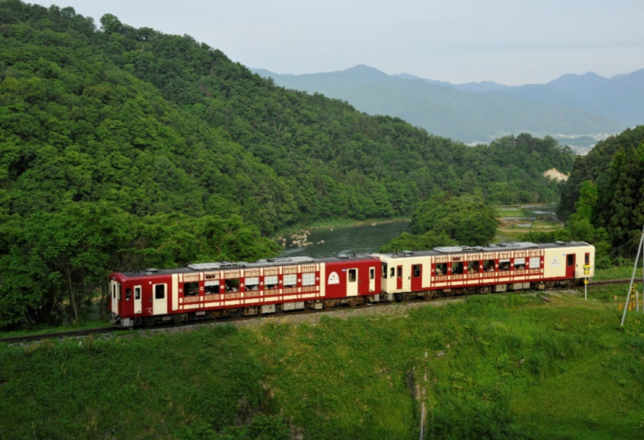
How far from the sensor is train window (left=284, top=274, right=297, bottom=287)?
25078 mm

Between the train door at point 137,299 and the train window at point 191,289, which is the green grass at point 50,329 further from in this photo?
the train window at point 191,289

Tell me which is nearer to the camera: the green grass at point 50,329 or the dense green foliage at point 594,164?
the green grass at point 50,329

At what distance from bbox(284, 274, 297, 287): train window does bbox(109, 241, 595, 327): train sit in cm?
4

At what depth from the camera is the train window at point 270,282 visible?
972 inches

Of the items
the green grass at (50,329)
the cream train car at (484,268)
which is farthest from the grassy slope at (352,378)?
the green grass at (50,329)

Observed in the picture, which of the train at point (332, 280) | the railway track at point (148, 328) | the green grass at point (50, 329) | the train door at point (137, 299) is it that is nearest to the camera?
the railway track at point (148, 328)

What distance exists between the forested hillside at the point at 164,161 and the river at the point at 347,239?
19.8ft

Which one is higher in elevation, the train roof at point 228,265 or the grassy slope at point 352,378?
the train roof at point 228,265

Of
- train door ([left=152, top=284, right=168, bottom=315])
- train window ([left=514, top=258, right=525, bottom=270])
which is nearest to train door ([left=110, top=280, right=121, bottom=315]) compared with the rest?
train door ([left=152, top=284, right=168, bottom=315])

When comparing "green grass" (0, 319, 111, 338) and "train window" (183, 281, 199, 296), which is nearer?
"green grass" (0, 319, 111, 338)

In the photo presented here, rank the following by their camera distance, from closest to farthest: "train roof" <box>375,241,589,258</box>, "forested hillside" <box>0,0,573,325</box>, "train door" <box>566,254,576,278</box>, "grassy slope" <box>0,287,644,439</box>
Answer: "grassy slope" <box>0,287,644,439</box> → "forested hillside" <box>0,0,573,325</box> → "train roof" <box>375,241,589,258</box> → "train door" <box>566,254,576,278</box>

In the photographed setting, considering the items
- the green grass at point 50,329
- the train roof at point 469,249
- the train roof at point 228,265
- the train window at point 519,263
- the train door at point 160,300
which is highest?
the train roof at point 469,249

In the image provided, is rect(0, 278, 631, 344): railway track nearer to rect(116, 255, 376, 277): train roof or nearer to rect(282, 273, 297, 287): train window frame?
rect(282, 273, 297, 287): train window frame

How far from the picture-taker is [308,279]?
25.5 meters
